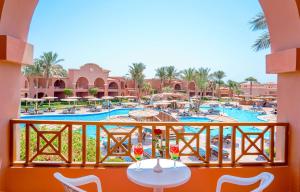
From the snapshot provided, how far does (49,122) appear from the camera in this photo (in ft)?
11.8

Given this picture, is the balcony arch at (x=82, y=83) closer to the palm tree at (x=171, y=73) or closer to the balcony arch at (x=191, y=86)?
the palm tree at (x=171, y=73)

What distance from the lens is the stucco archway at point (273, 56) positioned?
11.1 ft

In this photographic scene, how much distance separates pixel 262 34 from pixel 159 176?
14.1 m

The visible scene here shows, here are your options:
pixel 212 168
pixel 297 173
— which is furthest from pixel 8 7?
pixel 297 173

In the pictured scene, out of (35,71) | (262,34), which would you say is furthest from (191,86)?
(262,34)

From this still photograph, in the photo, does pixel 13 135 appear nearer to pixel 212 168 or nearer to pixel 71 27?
pixel 212 168

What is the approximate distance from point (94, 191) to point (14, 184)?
4.22 ft

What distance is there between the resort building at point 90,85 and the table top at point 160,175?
97.2 ft

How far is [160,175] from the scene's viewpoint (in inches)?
100.0

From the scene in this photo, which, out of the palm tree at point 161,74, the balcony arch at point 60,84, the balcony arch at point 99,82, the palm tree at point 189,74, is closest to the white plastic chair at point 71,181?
the balcony arch at point 60,84

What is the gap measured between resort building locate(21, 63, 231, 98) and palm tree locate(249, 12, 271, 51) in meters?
25.9

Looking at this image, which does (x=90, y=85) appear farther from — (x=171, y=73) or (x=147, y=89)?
(x=171, y=73)

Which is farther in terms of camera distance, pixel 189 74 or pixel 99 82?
pixel 189 74

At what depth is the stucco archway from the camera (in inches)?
133
